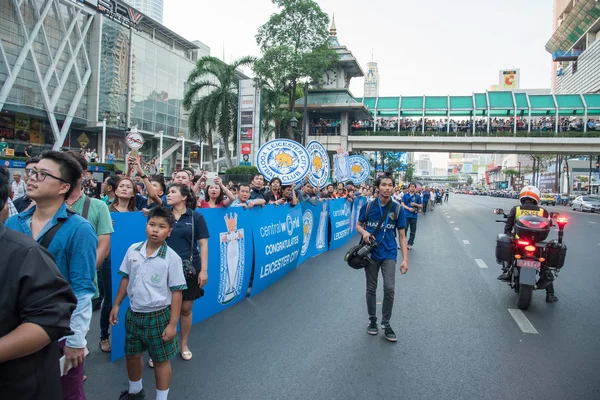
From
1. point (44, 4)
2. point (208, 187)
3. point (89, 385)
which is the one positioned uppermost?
point (44, 4)

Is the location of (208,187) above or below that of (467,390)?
above

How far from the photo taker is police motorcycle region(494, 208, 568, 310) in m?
5.91

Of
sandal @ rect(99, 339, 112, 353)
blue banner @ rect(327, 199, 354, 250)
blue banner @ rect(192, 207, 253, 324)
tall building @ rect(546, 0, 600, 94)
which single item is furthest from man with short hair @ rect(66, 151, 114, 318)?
tall building @ rect(546, 0, 600, 94)

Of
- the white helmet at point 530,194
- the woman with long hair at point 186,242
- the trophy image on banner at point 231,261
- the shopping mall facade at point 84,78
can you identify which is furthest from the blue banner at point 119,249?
the shopping mall facade at point 84,78

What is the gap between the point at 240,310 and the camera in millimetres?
5848

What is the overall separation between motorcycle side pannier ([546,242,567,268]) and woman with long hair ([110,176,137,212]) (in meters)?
5.45

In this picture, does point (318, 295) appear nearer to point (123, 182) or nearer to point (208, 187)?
point (208, 187)

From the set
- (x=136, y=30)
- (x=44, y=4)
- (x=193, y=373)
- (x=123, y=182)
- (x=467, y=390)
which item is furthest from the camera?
(x=136, y=30)

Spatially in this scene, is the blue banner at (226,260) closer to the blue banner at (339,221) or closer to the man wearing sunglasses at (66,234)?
the man wearing sunglasses at (66,234)

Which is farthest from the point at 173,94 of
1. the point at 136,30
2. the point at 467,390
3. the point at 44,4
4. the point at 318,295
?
the point at 467,390

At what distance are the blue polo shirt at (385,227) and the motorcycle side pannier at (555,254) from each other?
2.37 meters

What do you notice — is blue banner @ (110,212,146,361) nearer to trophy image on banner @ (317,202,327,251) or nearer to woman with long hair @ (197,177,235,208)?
woman with long hair @ (197,177,235,208)

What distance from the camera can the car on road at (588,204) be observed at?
37.3 metres

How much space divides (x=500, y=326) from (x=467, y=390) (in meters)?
2.00
